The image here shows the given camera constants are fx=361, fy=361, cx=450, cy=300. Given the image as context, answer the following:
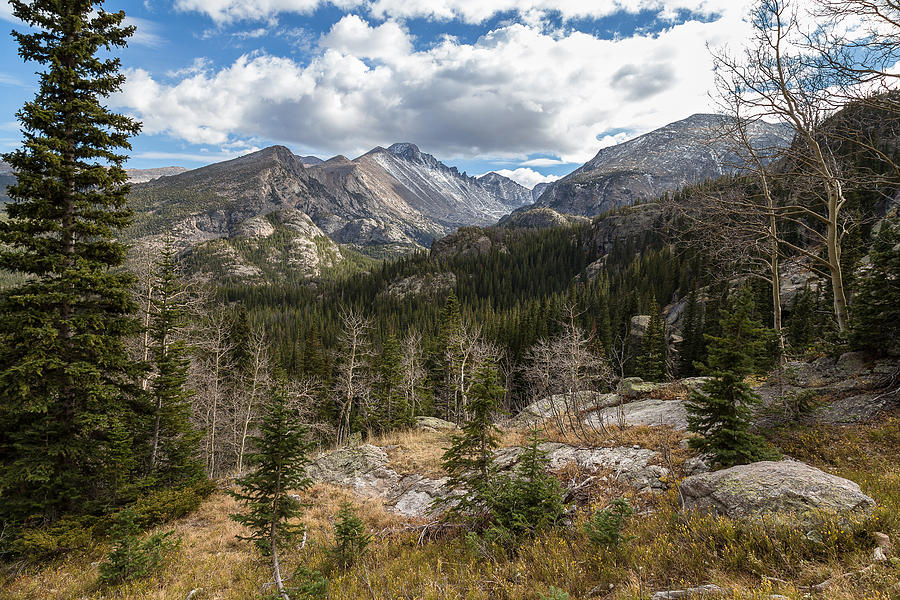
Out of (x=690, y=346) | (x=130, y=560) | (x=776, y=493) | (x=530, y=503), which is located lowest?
(x=690, y=346)

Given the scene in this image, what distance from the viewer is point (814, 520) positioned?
4719 millimetres

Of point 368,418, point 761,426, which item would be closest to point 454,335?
point 368,418

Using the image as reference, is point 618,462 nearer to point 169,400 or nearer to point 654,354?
point 169,400

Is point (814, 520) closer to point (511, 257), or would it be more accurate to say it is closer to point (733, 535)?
point (733, 535)

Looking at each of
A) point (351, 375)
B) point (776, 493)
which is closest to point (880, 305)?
point (776, 493)

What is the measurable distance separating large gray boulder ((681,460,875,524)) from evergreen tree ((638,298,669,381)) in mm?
39240

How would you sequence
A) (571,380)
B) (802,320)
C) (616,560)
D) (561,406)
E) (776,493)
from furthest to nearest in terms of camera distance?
1. (802,320)
2. (561,406)
3. (571,380)
4. (616,560)
5. (776,493)

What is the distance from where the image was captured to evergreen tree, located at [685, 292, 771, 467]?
7.52 metres

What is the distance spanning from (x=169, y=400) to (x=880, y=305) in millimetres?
24128

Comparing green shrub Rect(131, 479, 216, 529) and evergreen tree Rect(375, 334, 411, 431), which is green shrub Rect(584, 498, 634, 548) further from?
evergreen tree Rect(375, 334, 411, 431)

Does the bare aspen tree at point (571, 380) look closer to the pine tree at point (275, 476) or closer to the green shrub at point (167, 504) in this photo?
the pine tree at point (275, 476)

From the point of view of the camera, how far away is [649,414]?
16484mm

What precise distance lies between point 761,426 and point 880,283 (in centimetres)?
560

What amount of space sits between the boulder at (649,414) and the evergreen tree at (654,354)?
25376 mm
